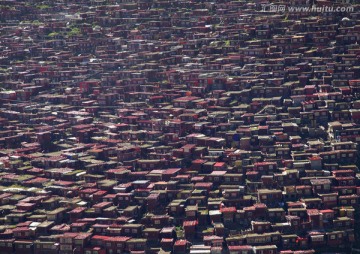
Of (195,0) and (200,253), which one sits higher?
(195,0)

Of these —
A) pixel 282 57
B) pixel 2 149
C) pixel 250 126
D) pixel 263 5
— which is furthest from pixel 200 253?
pixel 263 5

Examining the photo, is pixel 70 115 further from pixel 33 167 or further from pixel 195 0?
pixel 195 0

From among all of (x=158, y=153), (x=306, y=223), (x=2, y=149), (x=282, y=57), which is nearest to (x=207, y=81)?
(x=282, y=57)

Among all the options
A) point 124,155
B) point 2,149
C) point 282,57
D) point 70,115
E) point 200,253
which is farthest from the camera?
point 282,57

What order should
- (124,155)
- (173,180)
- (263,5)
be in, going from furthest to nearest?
(263,5) < (124,155) < (173,180)

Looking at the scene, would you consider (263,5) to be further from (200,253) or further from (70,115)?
(200,253)

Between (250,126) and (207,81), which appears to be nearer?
(250,126)
